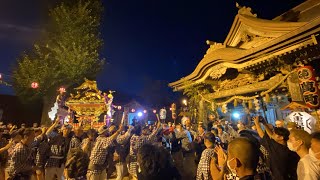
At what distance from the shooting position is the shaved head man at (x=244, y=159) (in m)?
2.17

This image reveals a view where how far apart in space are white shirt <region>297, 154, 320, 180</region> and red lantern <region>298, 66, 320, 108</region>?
437 cm

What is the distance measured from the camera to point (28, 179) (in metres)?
5.56

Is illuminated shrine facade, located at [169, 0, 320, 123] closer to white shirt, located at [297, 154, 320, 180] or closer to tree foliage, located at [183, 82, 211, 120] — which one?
tree foliage, located at [183, 82, 211, 120]

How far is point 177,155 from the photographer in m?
8.32

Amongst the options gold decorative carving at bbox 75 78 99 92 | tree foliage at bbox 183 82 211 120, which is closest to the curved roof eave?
tree foliage at bbox 183 82 211 120

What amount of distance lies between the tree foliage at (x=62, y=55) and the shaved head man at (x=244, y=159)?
692 inches

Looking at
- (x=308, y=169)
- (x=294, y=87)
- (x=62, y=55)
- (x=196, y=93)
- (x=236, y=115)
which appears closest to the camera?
(x=308, y=169)

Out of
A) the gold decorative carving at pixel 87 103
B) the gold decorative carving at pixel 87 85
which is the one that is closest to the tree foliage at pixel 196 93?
the gold decorative carving at pixel 87 103

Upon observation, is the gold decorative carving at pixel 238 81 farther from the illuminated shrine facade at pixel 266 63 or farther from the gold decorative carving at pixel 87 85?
the gold decorative carving at pixel 87 85

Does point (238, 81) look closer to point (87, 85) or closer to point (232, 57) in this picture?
point (232, 57)

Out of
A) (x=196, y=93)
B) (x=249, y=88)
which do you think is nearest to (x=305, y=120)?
(x=249, y=88)

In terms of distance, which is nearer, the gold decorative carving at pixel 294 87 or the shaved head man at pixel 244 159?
the shaved head man at pixel 244 159

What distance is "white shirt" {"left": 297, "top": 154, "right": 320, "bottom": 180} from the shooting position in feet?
8.63

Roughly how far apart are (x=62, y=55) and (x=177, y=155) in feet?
46.1
